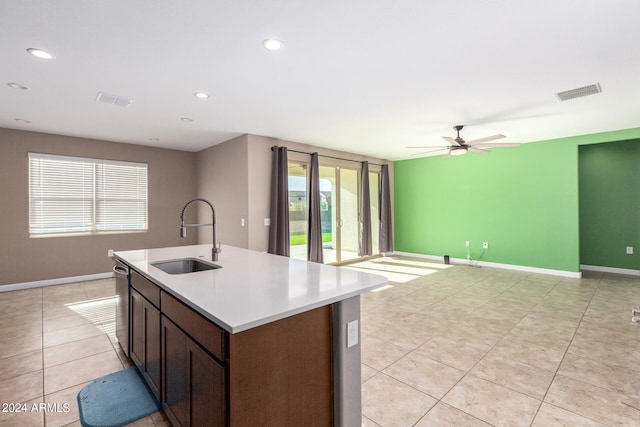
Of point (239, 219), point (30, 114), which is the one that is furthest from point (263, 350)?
point (30, 114)

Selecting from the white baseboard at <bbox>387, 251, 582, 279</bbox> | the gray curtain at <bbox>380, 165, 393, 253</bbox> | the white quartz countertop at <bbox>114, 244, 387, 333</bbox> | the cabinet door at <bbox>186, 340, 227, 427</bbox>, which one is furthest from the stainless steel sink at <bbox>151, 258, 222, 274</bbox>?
the white baseboard at <bbox>387, 251, 582, 279</bbox>

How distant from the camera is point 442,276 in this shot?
5.57 meters

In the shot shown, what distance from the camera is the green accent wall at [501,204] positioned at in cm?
545

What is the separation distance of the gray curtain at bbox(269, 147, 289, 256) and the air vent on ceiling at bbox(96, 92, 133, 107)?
229 cm

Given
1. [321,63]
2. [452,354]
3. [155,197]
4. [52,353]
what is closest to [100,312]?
[52,353]

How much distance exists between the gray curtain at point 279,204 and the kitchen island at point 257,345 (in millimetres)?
3269

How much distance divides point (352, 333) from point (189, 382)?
0.82 m

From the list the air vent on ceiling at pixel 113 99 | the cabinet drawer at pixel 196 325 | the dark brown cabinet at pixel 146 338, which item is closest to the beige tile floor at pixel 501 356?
the cabinet drawer at pixel 196 325

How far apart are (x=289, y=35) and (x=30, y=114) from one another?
12.9 feet

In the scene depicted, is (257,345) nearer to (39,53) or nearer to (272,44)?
(272,44)

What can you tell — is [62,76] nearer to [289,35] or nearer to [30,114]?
[30,114]

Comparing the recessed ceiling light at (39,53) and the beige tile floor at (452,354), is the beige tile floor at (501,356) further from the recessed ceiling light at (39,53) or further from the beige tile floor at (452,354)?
the recessed ceiling light at (39,53)

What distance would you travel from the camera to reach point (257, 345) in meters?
1.26

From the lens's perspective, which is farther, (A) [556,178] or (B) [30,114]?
(A) [556,178]
